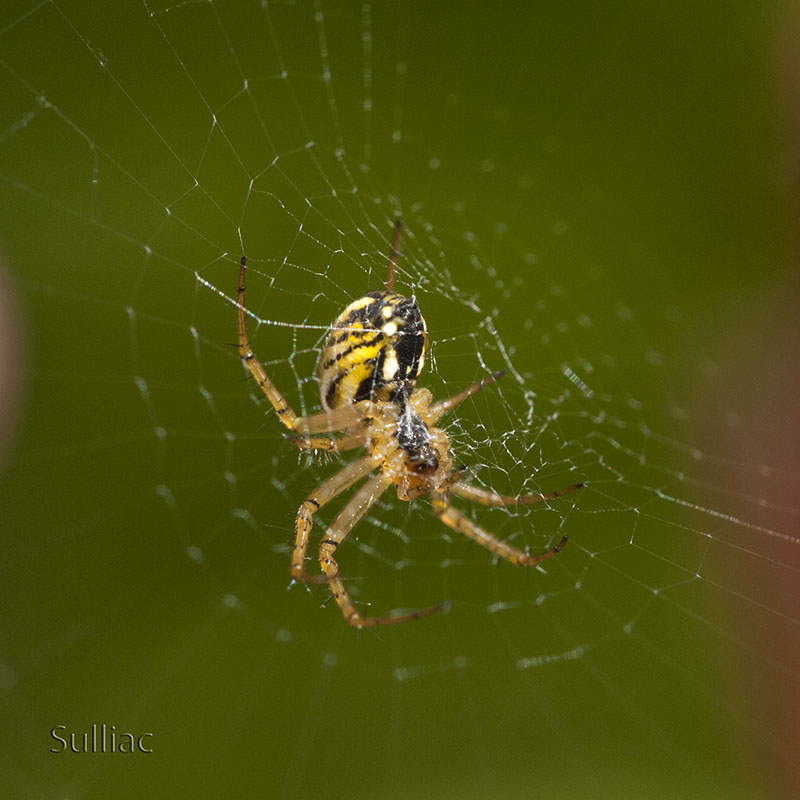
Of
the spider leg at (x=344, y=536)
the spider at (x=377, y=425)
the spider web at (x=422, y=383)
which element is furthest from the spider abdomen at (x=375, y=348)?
the spider leg at (x=344, y=536)

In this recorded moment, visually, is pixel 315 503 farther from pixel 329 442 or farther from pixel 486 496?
pixel 486 496

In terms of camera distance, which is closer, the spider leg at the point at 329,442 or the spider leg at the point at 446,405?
the spider leg at the point at 446,405

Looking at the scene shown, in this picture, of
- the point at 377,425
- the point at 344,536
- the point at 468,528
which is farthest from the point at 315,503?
the point at 468,528

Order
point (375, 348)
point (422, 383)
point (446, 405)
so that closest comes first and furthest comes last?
point (375, 348), point (446, 405), point (422, 383)

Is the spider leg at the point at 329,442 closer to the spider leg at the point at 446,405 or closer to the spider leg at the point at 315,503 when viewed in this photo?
the spider leg at the point at 315,503

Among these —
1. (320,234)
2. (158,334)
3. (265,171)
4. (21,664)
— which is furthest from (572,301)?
(21,664)

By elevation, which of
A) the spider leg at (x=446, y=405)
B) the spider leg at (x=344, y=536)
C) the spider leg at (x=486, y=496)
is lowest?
the spider leg at (x=344, y=536)

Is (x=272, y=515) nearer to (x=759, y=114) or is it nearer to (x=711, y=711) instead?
(x=711, y=711)

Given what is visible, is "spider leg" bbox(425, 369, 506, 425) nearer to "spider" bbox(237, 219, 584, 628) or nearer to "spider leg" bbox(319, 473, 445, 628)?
"spider" bbox(237, 219, 584, 628)
